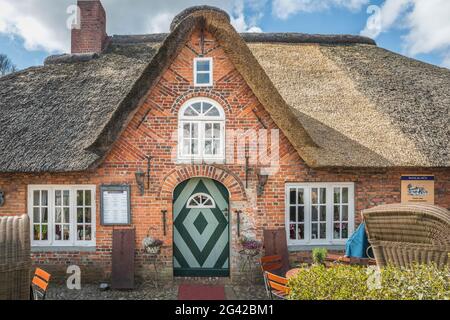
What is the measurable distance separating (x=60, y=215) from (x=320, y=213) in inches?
252

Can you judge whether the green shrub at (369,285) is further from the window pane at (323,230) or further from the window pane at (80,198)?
the window pane at (80,198)

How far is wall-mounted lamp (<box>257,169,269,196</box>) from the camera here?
700cm

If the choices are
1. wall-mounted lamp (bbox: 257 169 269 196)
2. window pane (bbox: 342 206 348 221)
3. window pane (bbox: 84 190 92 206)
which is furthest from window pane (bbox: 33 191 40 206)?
window pane (bbox: 342 206 348 221)

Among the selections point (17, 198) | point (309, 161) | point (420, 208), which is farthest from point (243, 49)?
point (17, 198)

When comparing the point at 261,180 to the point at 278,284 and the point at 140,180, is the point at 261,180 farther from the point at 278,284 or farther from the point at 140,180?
the point at 140,180

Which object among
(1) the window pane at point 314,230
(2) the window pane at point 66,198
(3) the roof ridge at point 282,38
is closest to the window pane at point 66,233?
(2) the window pane at point 66,198

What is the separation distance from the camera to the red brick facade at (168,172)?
7027mm

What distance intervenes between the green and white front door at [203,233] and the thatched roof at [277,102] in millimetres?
2227

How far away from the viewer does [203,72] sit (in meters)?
7.17

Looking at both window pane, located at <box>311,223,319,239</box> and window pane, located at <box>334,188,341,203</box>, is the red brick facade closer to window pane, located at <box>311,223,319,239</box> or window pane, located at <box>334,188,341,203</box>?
window pane, located at <box>334,188,341,203</box>

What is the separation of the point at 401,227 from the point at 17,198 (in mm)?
8355

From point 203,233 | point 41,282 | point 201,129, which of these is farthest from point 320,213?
point 41,282

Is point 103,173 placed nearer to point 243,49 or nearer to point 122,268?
point 122,268

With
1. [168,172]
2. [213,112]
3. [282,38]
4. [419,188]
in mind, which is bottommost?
[419,188]
